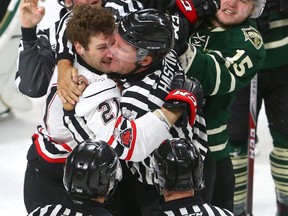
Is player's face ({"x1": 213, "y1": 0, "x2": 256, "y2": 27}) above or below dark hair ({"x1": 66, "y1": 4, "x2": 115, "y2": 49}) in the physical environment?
below

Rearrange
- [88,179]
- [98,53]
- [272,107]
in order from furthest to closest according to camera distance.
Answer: [272,107], [98,53], [88,179]

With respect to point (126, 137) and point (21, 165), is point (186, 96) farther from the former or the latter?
point (21, 165)

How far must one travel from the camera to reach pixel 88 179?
191 centimetres

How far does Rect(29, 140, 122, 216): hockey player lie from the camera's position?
6.29 ft

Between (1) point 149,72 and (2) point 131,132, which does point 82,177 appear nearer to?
(2) point 131,132

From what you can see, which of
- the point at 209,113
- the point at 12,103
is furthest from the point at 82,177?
the point at 12,103

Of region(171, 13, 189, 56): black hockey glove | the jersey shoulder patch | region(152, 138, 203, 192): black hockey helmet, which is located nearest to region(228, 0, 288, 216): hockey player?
the jersey shoulder patch

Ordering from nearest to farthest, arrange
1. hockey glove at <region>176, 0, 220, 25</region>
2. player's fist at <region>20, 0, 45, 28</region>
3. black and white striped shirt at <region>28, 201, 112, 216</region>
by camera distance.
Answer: black and white striped shirt at <region>28, 201, 112, 216</region> → player's fist at <region>20, 0, 45, 28</region> → hockey glove at <region>176, 0, 220, 25</region>

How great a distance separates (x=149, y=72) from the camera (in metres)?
2.20

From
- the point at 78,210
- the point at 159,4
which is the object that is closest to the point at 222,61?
the point at 159,4

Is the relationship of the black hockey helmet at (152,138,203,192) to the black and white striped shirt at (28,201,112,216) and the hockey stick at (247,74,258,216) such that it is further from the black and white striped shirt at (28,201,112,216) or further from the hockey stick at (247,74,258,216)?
the hockey stick at (247,74,258,216)

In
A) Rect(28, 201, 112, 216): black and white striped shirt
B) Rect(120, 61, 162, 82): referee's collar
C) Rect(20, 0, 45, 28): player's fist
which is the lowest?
Rect(28, 201, 112, 216): black and white striped shirt

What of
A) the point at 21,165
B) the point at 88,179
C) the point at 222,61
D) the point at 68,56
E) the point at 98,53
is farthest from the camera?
the point at 21,165

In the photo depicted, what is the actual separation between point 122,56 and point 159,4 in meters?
0.33
